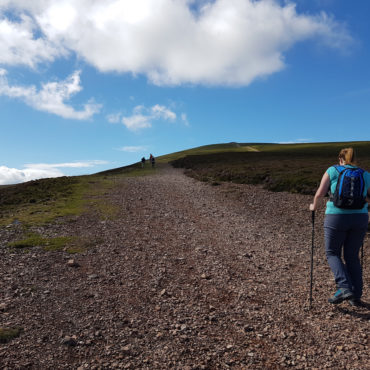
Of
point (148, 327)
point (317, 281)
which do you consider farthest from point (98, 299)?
point (317, 281)

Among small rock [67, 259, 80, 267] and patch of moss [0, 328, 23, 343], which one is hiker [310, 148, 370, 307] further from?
small rock [67, 259, 80, 267]

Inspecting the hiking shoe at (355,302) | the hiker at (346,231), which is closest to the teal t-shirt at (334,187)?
the hiker at (346,231)

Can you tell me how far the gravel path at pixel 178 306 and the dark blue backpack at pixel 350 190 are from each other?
241 cm

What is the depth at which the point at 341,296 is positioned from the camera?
6.67 m

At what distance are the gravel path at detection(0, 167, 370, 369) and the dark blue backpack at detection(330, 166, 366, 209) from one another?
2.41 metres

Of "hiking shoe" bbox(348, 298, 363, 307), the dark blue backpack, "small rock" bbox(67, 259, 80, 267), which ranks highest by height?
the dark blue backpack

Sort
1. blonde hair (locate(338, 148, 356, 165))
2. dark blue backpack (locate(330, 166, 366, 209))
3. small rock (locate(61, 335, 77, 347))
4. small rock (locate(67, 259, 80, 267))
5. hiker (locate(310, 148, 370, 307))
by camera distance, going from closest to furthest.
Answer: small rock (locate(61, 335, 77, 347))
dark blue backpack (locate(330, 166, 366, 209))
hiker (locate(310, 148, 370, 307))
blonde hair (locate(338, 148, 356, 165))
small rock (locate(67, 259, 80, 267))

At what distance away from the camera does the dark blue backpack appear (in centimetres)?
648

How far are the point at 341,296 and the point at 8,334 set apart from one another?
7.05 m

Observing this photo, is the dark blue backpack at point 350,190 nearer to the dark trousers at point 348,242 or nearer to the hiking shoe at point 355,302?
the dark trousers at point 348,242

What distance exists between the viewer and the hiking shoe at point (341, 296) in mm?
6570

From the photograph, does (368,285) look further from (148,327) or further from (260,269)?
(148,327)

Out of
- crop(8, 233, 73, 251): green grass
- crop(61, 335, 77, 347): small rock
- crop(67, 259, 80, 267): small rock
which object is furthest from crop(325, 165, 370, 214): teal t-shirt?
crop(8, 233, 73, 251): green grass

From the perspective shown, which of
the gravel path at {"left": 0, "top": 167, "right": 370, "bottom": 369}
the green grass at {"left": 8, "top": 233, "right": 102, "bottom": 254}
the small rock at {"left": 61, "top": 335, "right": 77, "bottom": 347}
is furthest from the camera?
the green grass at {"left": 8, "top": 233, "right": 102, "bottom": 254}
